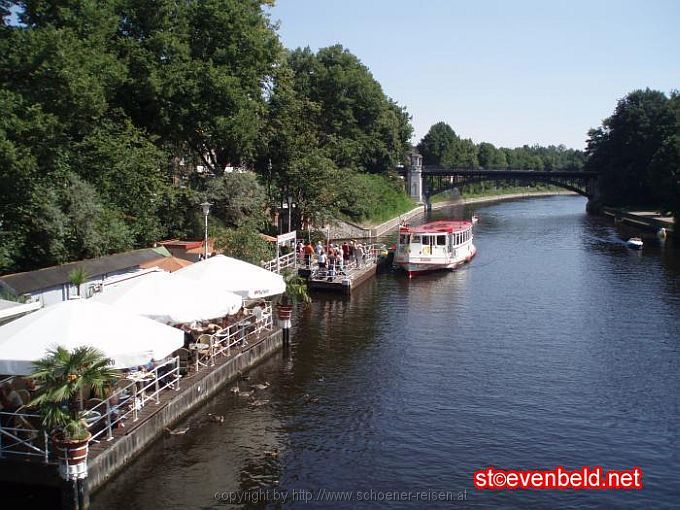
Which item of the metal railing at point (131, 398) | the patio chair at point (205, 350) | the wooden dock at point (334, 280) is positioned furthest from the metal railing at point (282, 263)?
the metal railing at point (131, 398)

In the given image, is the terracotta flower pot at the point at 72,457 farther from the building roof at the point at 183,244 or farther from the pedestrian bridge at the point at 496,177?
the pedestrian bridge at the point at 496,177

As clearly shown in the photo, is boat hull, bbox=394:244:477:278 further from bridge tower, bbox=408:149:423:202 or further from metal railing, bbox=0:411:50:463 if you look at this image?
bridge tower, bbox=408:149:423:202

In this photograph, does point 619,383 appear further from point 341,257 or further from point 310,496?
point 341,257

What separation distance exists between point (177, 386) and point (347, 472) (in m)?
5.78

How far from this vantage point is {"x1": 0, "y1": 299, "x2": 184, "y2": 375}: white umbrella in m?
15.1

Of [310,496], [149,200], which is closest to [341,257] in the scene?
[149,200]

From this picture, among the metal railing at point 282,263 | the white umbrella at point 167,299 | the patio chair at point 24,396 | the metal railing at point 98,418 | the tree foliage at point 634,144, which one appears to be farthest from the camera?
the tree foliage at point 634,144

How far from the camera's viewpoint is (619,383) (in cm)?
2427

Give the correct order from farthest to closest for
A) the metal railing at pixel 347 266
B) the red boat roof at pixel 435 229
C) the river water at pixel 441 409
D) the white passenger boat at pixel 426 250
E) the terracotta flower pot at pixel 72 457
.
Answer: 1. the red boat roof at pixel 435 229
2. the white passenger boat at pixel 426 250
3. the metal railing at pixel 347 266
4. the river water at pixel 441 409
5. the terracotta flower pot at pixel 72 457

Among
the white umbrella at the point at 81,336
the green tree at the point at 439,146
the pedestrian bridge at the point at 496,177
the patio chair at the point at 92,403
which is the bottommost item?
the patio chair at the point at 92,403

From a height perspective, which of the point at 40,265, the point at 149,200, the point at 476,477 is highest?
the point at 149,200

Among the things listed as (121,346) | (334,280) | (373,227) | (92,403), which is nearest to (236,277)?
(92,403)

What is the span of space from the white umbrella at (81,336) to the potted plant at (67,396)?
0.41 metres

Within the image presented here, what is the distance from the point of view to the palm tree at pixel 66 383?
47.1 ft
